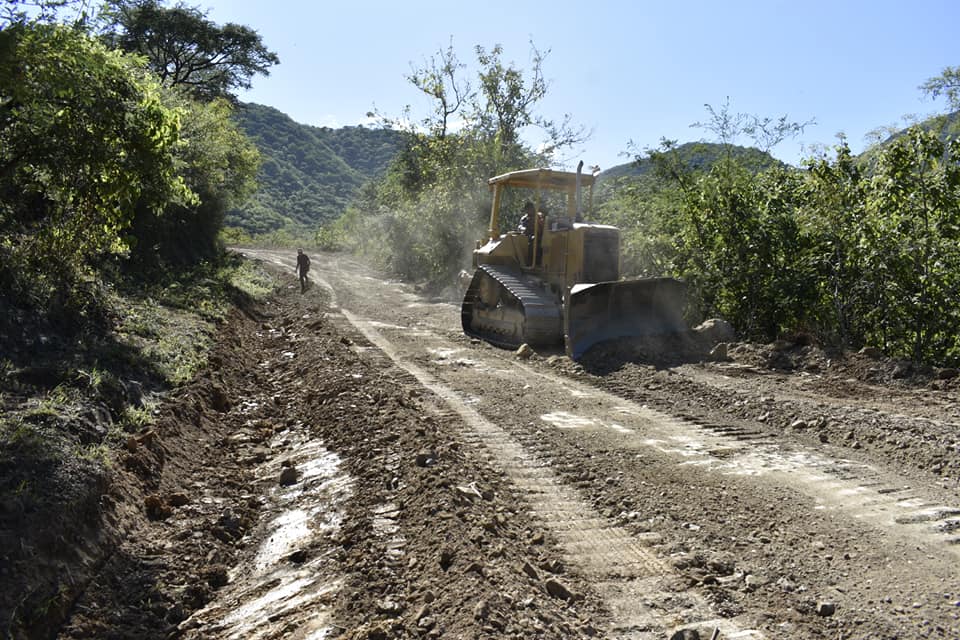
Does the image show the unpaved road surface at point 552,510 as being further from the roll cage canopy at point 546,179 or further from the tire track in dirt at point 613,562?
the roll cage canopy at point 546,179

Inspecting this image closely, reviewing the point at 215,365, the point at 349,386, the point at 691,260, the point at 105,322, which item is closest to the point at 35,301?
the point at 105,322

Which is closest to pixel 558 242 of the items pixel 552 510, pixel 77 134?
pixel 77 134

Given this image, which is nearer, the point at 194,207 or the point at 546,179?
the point at 546,179

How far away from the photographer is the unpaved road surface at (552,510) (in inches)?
142

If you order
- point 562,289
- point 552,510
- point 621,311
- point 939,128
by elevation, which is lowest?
point 552,510

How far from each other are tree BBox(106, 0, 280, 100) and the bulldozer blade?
24650 mm

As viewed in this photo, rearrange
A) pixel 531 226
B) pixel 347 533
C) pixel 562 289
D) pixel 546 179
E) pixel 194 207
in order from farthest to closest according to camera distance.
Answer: pixel 194 207
pixel 531 226
pixel 546 179
pixel 562 289
pixel 347 533

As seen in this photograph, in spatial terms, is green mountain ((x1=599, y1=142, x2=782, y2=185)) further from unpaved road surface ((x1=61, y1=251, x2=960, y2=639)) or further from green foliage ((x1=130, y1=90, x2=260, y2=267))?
green foliage ((x1=130, y1=90, x2=260, y2=267))

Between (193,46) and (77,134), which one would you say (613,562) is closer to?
(77,134)

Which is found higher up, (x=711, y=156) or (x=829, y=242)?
(x=711, y=156)

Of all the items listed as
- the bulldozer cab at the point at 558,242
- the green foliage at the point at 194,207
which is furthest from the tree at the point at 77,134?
the bulldozer cab at the point at 558,242

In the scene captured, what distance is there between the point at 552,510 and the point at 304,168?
101945mm

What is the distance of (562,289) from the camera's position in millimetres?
12789

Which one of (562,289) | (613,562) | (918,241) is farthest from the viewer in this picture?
(562,289)
